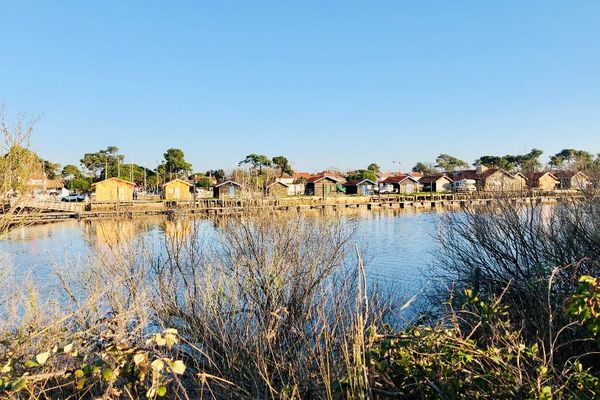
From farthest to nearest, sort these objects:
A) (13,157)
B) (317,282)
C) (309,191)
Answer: (309,191), (13,157), (317,282)

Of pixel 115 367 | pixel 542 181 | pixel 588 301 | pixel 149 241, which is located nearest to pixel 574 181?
pixel 542 181

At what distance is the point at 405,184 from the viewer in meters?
86.1

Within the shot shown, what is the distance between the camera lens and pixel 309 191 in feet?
268

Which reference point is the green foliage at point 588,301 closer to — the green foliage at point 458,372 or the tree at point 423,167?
the green foliage at point 458,372

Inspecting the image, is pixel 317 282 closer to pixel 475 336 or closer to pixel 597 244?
pixel 475 336

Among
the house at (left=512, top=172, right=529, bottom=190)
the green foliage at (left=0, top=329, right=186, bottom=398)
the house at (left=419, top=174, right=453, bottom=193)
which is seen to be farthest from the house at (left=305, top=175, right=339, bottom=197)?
the green foliage at (left=0, top=329, right=186, bottom=398)

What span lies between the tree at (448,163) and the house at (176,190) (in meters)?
81.8

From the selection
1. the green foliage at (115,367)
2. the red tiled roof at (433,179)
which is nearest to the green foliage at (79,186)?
the red tiled roof at (433,179)

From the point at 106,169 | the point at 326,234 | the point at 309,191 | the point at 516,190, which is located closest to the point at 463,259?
the point at 516,190

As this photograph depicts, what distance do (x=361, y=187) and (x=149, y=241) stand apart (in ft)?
209

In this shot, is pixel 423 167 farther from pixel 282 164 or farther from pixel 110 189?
pixel 110 189

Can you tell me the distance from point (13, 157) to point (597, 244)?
1319 cm

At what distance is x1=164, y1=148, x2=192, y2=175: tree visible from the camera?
282 feet

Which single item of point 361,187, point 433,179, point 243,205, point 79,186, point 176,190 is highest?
point 79,186
